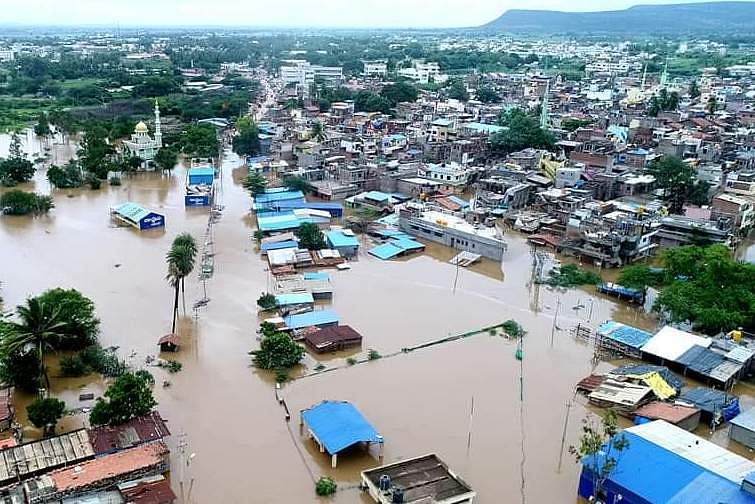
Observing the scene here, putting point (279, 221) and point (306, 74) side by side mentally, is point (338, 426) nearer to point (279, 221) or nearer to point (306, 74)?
point (279, 221)

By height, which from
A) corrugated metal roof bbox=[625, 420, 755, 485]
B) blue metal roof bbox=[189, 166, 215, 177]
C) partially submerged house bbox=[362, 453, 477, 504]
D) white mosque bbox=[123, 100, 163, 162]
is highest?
white mosque bbox=[123, 100, 163, 162]

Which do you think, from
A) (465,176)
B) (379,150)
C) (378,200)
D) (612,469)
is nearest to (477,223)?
(378,200)

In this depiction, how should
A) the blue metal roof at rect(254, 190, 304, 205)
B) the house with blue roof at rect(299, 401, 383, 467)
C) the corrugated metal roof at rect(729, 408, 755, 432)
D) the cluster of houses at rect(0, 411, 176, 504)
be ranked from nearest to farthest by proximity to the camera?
1. the cluster of houses at rect(0, 411, 176, 504)
2. the house with blue roof at rect(299, 401, 383, 467)
3. the corrugated metal roof at rect(729, 408, 755, 432)
4. the blue metal roof at rect(254, 190, 304, 205)

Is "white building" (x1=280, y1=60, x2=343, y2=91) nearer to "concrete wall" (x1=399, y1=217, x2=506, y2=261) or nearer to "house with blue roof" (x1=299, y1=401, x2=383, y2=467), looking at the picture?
"concrete wall" (x1=399, y1=217, x2=506, y2=261)

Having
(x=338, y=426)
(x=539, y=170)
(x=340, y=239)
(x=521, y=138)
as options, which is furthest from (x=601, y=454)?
(x=521, y=138)

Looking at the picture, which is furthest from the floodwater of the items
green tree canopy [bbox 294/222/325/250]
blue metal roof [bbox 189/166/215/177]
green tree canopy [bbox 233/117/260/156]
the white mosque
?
green tree canopy [bbox 233/117/260/156]

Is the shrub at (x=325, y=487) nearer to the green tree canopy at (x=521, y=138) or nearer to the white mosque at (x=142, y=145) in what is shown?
the white mosque at (x=142, y=145)
